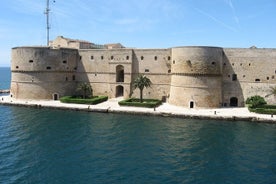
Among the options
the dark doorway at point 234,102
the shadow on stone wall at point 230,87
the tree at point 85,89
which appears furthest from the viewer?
the tree at point 85,89

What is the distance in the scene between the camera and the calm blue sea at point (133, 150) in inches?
709

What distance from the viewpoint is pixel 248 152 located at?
885 inches

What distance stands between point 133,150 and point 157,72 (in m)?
23.6

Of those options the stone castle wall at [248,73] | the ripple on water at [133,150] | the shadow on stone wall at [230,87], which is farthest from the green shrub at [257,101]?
the ripple on water at [133,150]

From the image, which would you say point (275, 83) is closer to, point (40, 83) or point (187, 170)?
point (187, 170)

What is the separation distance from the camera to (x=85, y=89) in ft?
145

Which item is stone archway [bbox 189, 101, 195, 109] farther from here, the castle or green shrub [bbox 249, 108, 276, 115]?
green shrub [bbox 249, 108, 276, 115]

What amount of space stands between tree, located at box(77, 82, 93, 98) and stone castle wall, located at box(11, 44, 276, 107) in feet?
4.01

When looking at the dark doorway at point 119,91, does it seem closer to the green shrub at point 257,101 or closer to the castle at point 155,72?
the castle at point 155,72

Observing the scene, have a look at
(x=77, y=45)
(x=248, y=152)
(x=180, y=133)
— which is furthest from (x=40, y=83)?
(x=248, y=152)

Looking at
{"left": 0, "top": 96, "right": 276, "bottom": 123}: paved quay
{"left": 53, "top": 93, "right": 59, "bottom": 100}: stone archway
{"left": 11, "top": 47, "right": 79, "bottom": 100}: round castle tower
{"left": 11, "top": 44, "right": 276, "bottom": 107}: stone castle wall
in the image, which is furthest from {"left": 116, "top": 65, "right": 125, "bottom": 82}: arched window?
{"left": 53, "top": 93, "right": 59, "bottom": 100}: stone archway

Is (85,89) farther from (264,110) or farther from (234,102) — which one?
(264,110)

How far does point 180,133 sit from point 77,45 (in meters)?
32.9

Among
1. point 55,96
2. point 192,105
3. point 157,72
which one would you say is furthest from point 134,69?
point 55,96
